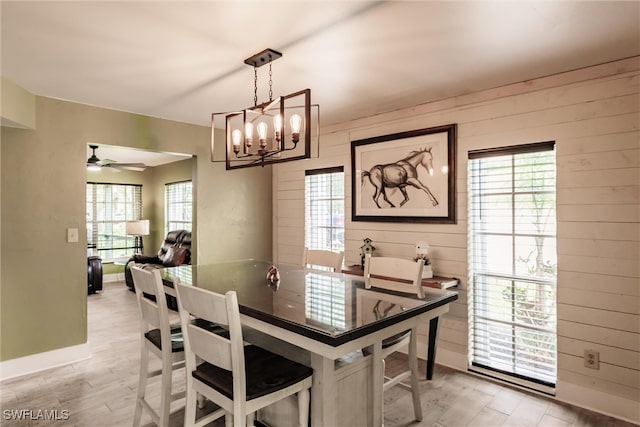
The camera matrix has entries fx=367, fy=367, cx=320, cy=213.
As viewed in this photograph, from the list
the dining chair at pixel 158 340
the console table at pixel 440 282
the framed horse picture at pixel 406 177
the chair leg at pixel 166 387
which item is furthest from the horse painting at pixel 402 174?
the chair leg at pixel 166 387

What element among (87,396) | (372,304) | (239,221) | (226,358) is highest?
(239,221)

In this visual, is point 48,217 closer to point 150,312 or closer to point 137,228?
point 150,312

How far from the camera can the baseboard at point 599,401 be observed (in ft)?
8.03

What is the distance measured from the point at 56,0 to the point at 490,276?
3464 mm

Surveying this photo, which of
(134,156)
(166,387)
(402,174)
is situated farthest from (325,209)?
(134,156)

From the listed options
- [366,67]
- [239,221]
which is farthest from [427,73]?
[239,221]

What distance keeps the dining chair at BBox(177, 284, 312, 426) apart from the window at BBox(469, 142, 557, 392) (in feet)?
6.86

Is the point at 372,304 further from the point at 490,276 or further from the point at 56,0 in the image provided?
the point at 56,0

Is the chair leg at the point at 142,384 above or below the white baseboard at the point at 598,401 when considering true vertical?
above

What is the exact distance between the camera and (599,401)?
2566 mm

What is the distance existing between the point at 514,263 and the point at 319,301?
1991 mm

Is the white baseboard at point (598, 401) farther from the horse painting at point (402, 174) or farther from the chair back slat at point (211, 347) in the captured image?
the chair back slat at point (211, 347)

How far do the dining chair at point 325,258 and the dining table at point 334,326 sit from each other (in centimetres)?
61

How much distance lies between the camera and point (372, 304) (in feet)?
5.90
